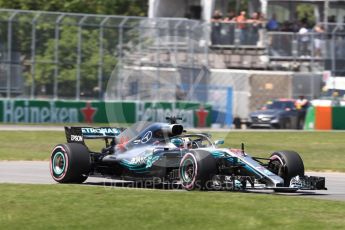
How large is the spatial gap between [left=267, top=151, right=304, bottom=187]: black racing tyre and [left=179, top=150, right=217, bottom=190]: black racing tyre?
1298mm

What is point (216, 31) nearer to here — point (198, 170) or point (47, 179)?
point (47, 179)

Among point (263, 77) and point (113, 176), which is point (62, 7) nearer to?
point (263, 77)

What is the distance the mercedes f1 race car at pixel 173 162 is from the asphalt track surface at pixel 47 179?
0.26 m

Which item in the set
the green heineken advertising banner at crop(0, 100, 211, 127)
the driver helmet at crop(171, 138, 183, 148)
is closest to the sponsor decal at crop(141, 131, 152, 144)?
the driver helmet at crop(171, 138, 183, 148)

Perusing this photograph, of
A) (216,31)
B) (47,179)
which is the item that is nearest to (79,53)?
(216,31)

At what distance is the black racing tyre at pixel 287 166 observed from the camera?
1486 centimetres

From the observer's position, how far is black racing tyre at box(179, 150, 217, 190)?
45.9 ft

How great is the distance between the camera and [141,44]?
35688 mm

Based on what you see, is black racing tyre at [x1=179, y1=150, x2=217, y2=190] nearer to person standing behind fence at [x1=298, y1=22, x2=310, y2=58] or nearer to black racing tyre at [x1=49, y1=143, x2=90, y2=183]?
black racing tyre at [x1=49, y1=143, x2=90, y2=183]

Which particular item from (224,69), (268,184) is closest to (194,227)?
(268,184)

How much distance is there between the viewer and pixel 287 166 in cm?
1487

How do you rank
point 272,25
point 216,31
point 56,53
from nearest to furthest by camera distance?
point 56,53, point 216,31, point 272,25

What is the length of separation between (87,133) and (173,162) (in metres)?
2.12

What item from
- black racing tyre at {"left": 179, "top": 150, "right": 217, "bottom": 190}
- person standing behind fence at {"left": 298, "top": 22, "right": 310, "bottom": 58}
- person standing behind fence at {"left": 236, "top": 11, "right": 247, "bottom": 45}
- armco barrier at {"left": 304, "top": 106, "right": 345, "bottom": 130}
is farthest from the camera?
person standing behind fence at {"left": 236, "top": 11, "right": 247, "bottom": 45}
